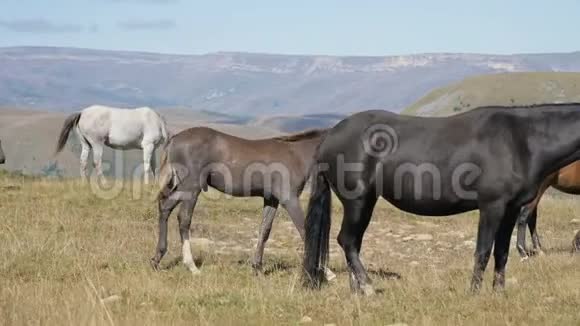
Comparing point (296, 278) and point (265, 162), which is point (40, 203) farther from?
point (296, 278)

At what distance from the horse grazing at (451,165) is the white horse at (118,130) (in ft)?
39.4

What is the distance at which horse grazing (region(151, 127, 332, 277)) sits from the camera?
33.6 ft

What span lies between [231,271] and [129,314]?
3.15 m

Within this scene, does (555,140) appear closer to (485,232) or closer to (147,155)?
(485,232)

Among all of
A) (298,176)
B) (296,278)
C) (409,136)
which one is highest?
(409,136)

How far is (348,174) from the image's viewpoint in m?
8.52

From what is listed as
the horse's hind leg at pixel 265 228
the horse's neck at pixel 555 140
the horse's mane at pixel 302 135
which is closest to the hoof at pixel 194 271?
the horse's hind leg at pixel 265 228

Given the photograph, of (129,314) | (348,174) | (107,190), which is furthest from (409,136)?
(107,190)

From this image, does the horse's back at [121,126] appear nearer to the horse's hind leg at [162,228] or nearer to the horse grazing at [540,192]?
the horse's hind leg at [162,228]

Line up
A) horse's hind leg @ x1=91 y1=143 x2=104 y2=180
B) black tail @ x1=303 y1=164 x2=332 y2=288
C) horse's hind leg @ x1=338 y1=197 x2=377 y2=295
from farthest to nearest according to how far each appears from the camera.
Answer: horse's hind leg @ x1=91 y1=143 x2=104 y2=180
black tail @ x1=303 y1=164 x2=332 y2=288
horse's hind leg @ x1=338 y1=197 x2=377 y2=295

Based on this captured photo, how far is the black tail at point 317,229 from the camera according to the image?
8.74 meters

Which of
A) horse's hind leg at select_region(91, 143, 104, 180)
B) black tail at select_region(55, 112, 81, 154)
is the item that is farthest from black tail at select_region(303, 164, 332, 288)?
horse's hind leg at select_region(91, 143, 104, 180)

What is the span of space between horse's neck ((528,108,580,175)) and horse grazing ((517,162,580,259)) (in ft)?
14.5

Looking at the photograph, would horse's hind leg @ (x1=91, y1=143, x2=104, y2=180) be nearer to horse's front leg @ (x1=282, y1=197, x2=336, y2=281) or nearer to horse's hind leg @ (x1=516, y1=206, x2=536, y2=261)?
horse's front leg @ (x1=282, y1=197, x2=336, y2=281)
